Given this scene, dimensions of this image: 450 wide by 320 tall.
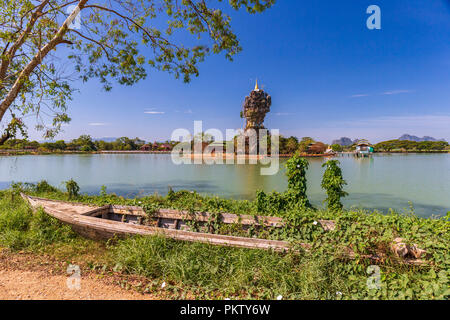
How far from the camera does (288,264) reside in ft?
9.50

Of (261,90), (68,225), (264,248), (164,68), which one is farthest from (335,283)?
(261,90)

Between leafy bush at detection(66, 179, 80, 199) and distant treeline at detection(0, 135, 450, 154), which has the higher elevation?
distant treeline at detection(0, 135, 450, 154)

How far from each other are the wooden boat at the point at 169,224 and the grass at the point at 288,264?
11 centimetres

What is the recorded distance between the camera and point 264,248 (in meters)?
3.17

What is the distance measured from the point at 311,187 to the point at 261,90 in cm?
4172

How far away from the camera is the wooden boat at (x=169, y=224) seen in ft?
10.7

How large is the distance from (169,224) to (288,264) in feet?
8.89

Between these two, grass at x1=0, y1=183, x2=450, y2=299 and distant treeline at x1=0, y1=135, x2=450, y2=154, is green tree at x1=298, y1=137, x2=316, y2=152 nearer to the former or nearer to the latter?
distant treeline at x1=0, y1=135, x2=450, y2=154

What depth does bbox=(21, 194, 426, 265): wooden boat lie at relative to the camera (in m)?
3.26

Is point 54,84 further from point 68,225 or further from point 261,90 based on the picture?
point 261,90

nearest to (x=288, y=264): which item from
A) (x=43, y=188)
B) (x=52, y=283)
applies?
(x=52, y=283)

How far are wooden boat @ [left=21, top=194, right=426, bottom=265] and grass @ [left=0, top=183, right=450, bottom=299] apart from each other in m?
0.11

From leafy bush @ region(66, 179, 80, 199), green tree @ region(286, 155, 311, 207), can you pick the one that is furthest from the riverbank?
leafy bush @ region(66, 179, 80, 199)

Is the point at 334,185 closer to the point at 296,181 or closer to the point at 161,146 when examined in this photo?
the point at 296,181
